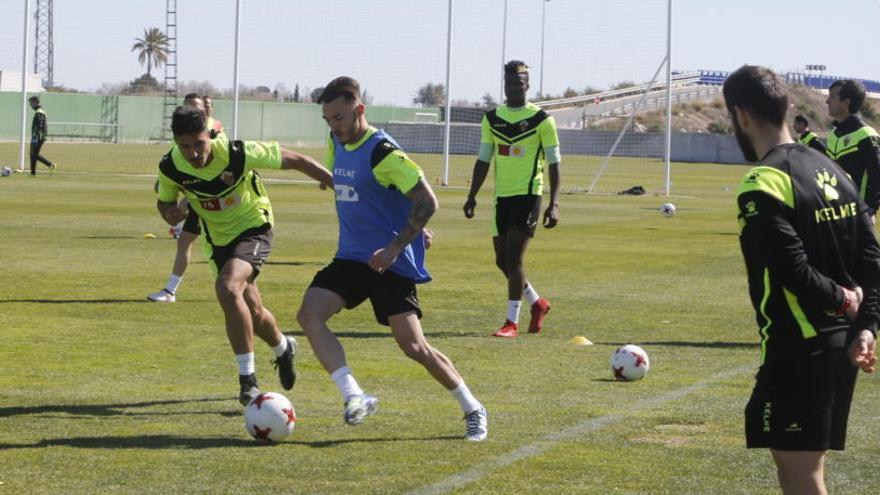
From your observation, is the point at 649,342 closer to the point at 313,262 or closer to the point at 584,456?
the point at 584,456

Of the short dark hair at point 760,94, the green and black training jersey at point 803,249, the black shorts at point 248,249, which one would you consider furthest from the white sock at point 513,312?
the short dark hair at point 760,94

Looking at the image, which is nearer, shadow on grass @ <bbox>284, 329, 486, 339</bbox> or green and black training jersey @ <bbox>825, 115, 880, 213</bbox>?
shadow on grass @ <bbox>284, 329, 486, 339</bbox>

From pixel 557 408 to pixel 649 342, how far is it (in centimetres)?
347

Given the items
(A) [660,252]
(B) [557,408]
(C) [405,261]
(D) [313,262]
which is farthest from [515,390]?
(A) [660,252]

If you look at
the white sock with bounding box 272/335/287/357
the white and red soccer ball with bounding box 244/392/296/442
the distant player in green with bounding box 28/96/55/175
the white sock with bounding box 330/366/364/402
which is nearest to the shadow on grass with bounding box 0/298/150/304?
the white sock with bounding box 272/335/287/357

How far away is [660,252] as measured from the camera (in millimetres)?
22688

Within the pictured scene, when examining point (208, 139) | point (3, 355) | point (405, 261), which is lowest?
point (3, 355)

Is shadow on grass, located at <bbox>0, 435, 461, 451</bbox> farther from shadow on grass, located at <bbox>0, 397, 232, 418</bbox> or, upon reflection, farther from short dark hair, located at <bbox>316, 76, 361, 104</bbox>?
short dark hair, located at <bbox>316, 76, 361, 104</bbox>

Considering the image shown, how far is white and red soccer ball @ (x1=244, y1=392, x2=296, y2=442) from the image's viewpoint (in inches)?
322

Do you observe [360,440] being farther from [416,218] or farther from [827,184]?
[827,184]

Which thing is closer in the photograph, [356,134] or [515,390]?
[356,134]

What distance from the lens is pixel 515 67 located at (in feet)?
42.9

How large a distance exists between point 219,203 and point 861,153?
7229 millimetres

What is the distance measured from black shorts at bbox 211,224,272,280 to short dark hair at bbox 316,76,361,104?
1738 mm
